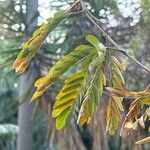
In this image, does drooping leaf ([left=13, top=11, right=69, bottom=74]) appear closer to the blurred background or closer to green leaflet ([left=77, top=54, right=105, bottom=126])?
green leaflet ([left=77, top=54, right=105, bottom=126])

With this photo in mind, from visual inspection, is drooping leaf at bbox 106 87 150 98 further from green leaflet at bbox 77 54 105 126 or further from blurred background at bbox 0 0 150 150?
blurred background at bbox 0 0 150 150

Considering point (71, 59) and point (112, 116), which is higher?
point (71, 59)

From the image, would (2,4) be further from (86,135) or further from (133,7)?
(86,135)

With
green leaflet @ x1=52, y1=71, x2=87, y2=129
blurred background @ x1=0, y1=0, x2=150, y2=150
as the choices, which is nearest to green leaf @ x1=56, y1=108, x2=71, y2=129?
green leaflet @ x1=52, y1=71, x2=87, y2=129

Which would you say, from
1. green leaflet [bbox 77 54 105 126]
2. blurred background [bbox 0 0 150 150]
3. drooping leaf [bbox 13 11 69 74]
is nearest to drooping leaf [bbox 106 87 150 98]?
green leaflet [bbox 77 54 105 126]

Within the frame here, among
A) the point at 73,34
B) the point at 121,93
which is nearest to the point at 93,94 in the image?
the point at 121,93

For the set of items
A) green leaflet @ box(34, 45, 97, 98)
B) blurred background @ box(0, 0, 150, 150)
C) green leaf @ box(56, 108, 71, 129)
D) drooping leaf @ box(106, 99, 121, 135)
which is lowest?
blurred background @ box(0, 0, 150, 150)

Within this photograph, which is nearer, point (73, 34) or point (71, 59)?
point (71, 59)

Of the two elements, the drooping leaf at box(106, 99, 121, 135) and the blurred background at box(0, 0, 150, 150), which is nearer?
the drooping leaf at box(106, 99, 121, 135)

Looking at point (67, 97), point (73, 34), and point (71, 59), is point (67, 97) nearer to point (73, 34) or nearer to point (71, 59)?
point (71, 59)

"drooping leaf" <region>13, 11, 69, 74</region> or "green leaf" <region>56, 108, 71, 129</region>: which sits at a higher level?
"drooping leaf" <region>13, 11, 69, 74</region>
